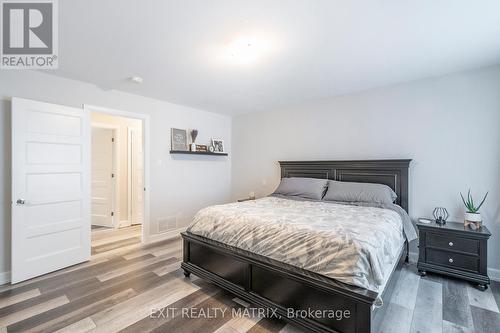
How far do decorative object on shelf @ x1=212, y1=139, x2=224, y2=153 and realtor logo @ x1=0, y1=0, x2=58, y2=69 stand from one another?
2.77 meters

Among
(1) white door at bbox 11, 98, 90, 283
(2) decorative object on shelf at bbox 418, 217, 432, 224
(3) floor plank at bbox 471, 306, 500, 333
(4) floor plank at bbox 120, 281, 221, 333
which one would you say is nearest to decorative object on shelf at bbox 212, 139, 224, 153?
(1) white door at bbox 11, 98, 90, 283

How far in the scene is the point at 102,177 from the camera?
16.1ft

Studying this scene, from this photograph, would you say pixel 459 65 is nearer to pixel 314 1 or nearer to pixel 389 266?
pixel 314 1

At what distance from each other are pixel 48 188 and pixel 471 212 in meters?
4.96

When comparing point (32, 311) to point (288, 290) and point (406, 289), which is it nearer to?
point (288, 290)

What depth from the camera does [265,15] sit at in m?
1.76

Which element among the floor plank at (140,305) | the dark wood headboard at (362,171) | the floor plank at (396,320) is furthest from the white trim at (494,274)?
the floor plank at (140,305)

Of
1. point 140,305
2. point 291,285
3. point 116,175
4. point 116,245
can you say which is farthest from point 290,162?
point 116,175

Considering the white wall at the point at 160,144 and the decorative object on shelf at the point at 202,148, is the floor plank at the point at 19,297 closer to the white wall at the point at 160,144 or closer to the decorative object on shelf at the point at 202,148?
the white wall at the point at 160,144

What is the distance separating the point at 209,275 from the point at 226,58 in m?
2.31

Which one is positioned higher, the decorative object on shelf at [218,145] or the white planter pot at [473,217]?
the decorative object on shelf at [218,145]

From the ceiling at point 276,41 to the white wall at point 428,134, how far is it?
287 millimetres

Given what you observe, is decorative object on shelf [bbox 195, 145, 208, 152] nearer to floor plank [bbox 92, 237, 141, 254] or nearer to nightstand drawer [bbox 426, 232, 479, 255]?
floor plank [bbox 92, 237, 141, 254]

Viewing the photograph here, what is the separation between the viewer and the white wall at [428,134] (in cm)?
268
